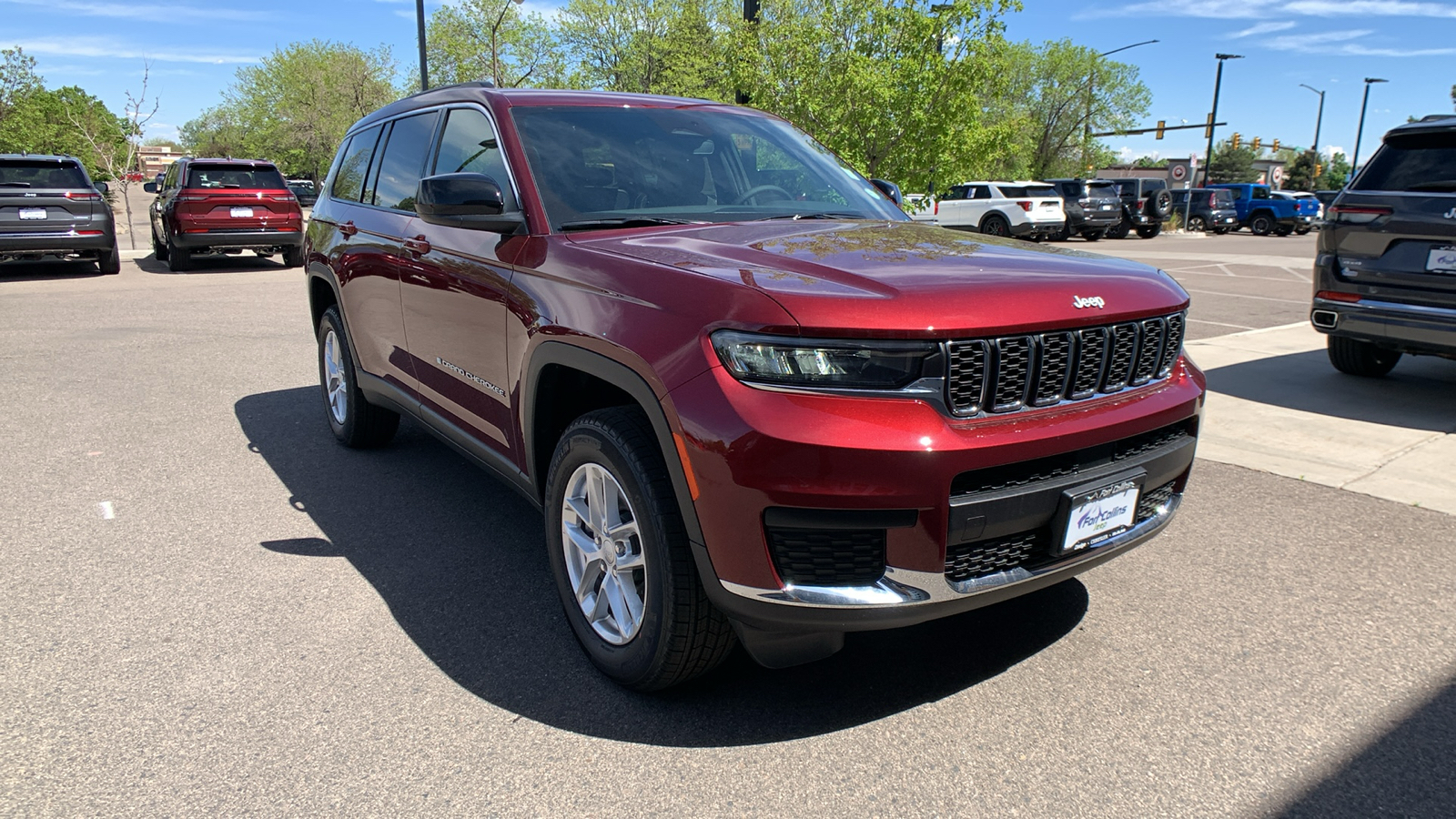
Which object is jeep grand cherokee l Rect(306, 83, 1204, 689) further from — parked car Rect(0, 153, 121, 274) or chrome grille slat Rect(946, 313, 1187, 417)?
parked car Rect(0, 153, 121, 274)

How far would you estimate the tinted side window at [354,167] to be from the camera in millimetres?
A: 4938

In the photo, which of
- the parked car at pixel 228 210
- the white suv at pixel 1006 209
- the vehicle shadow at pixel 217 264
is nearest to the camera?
the parked car at pixel 228 210

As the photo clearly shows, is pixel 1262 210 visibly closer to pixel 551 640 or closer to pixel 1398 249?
pixel 1398 249

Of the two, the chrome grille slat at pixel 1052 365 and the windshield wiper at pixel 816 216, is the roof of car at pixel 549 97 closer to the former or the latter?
the windshield wiper at pixel 816 216

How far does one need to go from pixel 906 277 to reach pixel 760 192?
1398 mm

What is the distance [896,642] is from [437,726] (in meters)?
1.47

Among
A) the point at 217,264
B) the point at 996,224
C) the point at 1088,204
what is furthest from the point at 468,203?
the point at 1088,204

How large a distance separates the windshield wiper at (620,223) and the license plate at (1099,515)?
1577 mm

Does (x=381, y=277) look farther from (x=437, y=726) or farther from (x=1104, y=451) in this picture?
(x=1104, y=451)

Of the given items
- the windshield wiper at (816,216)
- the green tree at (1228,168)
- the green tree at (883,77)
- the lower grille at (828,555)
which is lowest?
the lower grille at (828,555)

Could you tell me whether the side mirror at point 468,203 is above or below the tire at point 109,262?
above

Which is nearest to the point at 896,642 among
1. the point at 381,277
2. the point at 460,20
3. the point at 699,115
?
the point at 699,115

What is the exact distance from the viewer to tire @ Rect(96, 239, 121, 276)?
15008mm

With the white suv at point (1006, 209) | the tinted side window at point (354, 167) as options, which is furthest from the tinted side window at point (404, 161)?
the white suv at point (1006, 209)
